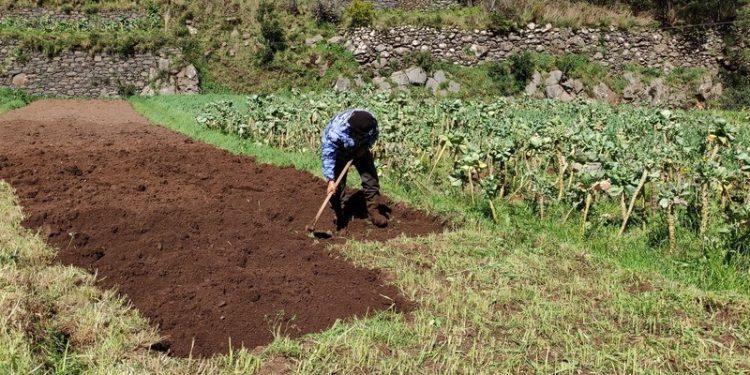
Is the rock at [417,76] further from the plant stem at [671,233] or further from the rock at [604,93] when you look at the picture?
the plant stem at [671,233]

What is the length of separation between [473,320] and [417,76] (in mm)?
21279

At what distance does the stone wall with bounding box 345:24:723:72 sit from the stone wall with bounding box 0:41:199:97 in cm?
771

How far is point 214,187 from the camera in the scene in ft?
26.3

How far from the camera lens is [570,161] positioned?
716 cm

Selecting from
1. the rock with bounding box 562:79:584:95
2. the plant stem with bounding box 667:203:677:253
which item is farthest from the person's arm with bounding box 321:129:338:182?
the rock with bounding box 562:79:584:95

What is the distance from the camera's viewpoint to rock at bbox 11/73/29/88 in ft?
84.2

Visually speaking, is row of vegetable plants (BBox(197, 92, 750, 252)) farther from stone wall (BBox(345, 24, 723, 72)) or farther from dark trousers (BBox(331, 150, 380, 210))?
stone wall (BBox(345, 24, 723, 72))

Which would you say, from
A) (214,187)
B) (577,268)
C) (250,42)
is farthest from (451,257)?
(250,42)

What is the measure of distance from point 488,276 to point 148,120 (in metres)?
14.1

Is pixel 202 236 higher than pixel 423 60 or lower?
higher

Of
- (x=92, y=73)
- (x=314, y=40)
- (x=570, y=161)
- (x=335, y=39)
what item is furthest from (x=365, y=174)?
(x=92, y=73)

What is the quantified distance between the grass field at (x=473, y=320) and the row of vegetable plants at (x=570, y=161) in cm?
66

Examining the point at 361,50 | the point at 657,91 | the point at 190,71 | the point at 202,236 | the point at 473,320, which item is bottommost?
the point at 190,71

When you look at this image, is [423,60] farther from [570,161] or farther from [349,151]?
[349,151]
